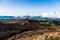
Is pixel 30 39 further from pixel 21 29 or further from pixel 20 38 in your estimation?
pixel 21 29

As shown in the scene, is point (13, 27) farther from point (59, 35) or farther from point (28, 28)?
point (59, 35)

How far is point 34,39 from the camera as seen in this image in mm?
33875

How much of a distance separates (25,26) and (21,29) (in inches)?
135

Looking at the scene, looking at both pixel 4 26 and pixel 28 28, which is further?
pixel 28 28

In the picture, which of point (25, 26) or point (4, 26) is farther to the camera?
point (25, 26)

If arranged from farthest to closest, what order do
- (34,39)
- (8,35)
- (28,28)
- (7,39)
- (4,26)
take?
(28,28)
(4,26)
(8,35)
(7,39)
(34,39)

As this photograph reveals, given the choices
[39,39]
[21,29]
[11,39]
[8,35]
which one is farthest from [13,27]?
[39,39]

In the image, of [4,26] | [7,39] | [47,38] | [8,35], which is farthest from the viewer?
[4,26]

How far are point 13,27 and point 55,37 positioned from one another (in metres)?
17.0

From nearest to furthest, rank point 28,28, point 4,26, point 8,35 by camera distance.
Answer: point 8,35 < point 4,26 < point 28,28

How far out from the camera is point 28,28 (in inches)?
1927

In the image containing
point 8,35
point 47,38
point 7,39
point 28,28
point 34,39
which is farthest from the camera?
point 28,28

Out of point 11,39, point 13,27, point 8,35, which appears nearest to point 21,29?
point 13,27

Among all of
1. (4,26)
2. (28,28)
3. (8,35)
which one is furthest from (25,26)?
(8,35)
